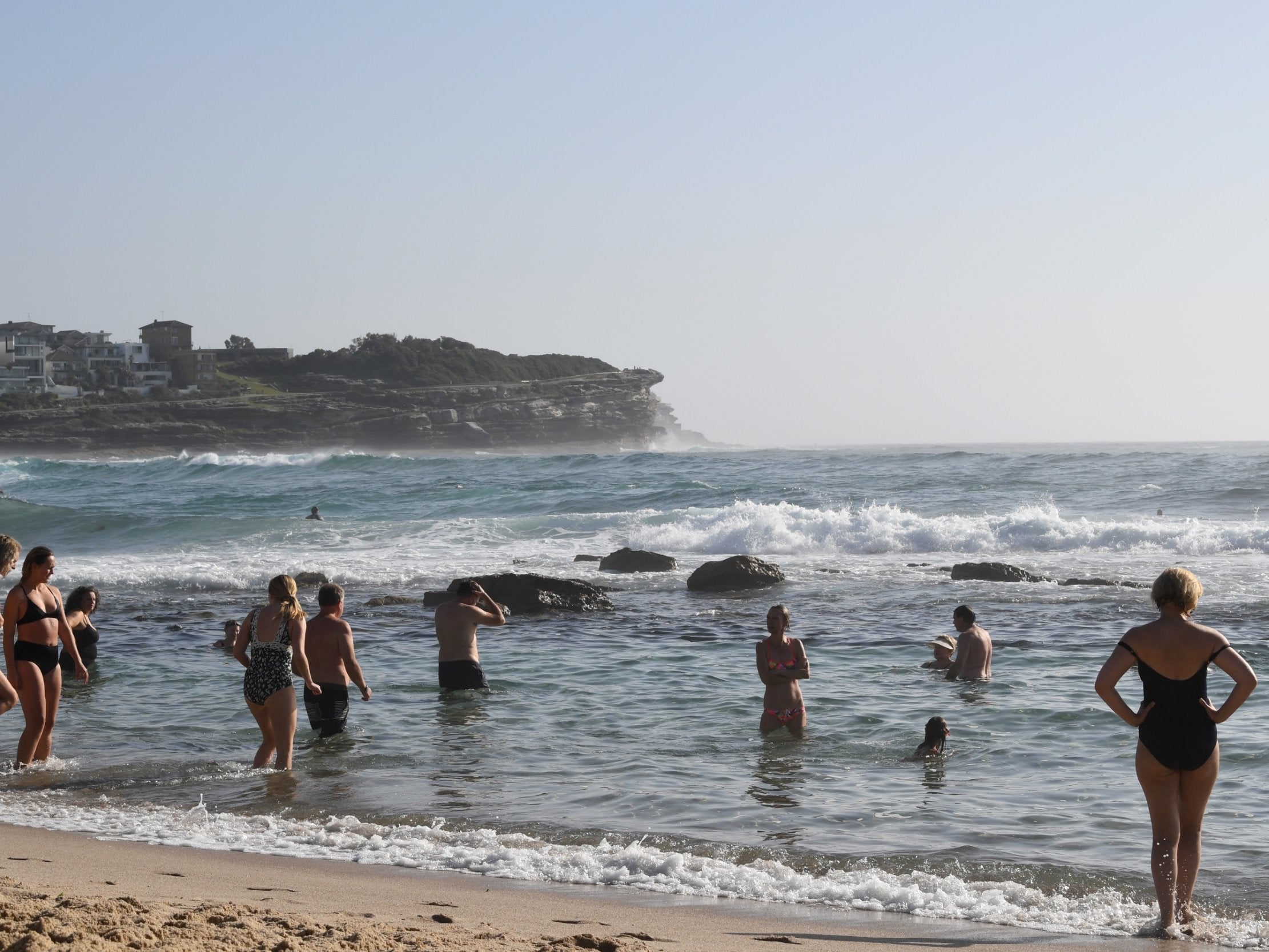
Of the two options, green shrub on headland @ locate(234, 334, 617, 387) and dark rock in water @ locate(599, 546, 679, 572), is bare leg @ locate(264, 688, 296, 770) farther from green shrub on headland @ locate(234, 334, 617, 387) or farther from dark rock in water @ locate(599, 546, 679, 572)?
green shrub on headland @ locate(234, 334, 617, 387)

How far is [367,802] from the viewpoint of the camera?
7.79m

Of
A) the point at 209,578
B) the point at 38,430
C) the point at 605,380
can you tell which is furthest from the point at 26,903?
the point at 605,380

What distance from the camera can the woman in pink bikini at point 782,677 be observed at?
379 inches

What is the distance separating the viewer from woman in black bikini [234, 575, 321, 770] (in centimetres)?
828

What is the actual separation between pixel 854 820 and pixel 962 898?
1442 mm

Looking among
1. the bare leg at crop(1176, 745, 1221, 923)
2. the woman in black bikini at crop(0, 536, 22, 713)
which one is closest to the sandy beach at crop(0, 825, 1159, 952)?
the bare leg at crop(1176, 745, 1221, 923)

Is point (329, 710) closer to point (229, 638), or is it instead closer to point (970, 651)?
point (229, 638)

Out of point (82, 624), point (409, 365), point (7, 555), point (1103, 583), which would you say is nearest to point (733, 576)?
point (1103, 583)

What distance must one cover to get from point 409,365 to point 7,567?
117 meters

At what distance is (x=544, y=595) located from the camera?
17.8 meters

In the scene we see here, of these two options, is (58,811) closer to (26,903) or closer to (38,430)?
(26,903)

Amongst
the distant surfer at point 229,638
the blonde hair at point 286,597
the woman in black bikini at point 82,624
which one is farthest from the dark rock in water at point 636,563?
the blonde hair at point 286,597

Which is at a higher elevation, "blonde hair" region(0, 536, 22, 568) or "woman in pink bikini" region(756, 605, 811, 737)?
"blonde hair" region(0, 536, 22, 568)

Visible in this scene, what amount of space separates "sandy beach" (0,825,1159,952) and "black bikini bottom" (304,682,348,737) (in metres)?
2.87
